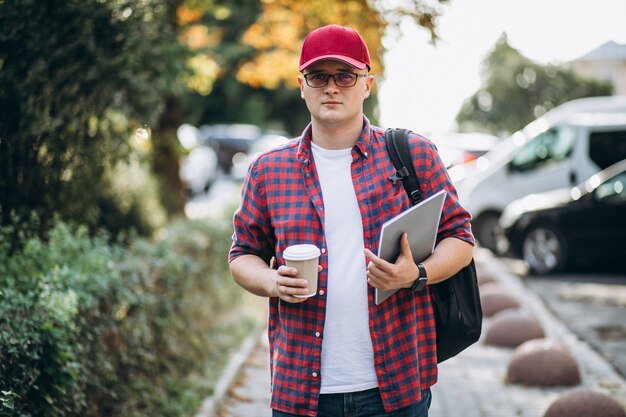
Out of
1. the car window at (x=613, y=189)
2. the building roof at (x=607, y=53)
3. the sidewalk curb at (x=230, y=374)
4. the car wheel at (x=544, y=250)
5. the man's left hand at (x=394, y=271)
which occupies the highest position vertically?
the building roof at (x=607, y=53)

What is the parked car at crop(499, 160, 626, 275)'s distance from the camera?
10766 millimetres

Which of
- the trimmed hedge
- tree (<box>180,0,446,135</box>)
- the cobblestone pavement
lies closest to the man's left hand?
the trimmed hedge

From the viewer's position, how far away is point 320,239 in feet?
8.68

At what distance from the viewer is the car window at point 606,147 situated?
12.5m

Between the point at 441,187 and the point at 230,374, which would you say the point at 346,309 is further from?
the point at 230,374

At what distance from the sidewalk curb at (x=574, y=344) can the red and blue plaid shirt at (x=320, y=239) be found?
374cm

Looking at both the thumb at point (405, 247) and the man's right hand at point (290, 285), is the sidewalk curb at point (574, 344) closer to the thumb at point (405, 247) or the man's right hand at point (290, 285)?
the thumb at point (405, 247)

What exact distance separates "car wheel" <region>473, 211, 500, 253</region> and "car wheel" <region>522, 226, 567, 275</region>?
2.12 m

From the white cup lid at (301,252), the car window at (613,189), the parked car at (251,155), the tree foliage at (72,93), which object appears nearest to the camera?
the white cup lid at (301,252)

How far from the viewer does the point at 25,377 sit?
3.45 m

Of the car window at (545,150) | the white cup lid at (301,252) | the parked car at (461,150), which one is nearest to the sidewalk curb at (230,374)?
the white cup lid at (301,252)

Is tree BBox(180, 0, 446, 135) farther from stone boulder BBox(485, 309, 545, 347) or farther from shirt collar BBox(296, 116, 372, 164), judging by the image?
shirt collar BBox(296, 116, 372, 164)

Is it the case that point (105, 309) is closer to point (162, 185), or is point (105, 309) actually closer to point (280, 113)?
point (162, 185)

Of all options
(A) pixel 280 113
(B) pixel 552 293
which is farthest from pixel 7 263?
(A) pixel 280 113
